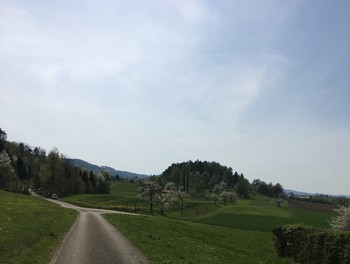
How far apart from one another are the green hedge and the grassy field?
4.33 feet

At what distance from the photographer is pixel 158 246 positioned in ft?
87.2

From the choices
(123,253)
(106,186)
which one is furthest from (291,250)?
(106,186)

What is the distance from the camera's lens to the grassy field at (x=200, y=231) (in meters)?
25.5

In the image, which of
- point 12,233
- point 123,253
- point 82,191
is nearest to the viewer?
point 123,253

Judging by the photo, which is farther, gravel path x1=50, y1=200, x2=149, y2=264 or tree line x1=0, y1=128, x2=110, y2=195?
tree line x1=0, y1=128, x2=110, y2=195

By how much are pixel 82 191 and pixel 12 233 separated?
126 meters

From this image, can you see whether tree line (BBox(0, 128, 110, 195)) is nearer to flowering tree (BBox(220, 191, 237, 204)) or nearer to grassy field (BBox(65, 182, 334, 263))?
grassy field (BBox(65, 182, 334, 263))

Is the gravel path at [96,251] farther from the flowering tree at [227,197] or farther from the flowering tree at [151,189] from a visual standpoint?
the flowering tree at [227,197]

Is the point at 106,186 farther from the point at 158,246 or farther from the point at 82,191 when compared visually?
the point at 158,246

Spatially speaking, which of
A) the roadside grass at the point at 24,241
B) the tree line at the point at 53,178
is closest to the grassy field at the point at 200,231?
the roadside grass at the point at 24,241

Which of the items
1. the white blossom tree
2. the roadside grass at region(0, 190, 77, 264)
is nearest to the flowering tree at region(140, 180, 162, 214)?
the white blossom tree

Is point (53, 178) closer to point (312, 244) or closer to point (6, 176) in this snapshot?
point (6, 176)

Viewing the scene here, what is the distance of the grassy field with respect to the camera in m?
25.5

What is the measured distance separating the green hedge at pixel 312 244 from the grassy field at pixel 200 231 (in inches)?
52.0
